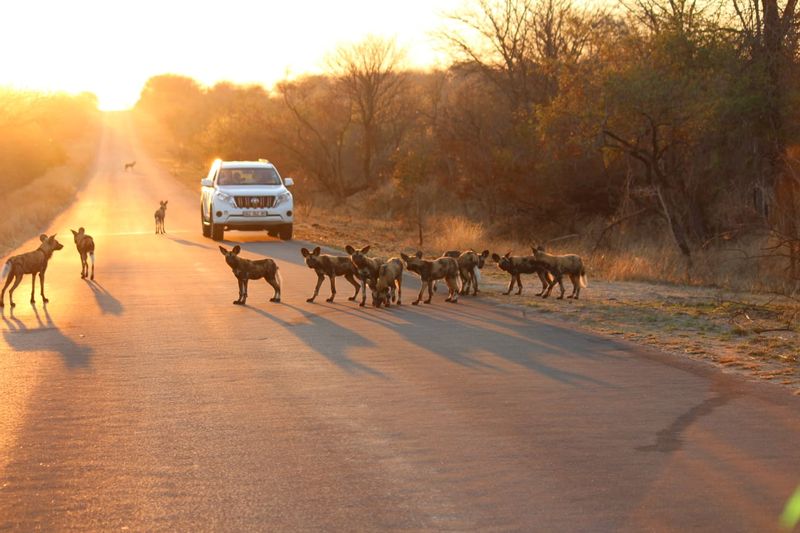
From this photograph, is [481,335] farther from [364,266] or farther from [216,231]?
[216,231]

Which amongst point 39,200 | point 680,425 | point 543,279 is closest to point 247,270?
point 543,279

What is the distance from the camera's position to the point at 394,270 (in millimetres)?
15539

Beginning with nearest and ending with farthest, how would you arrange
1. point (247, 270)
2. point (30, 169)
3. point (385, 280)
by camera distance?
point (385, 280), point (247, 270), point (30, 169)

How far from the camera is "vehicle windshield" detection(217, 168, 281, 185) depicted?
101ft

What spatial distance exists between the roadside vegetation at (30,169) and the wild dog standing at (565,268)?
2043cm

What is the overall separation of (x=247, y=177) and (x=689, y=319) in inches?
737

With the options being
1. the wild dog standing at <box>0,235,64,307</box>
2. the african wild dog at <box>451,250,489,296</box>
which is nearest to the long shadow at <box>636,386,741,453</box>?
the african wild dog at <box>451,250,489,296</box>

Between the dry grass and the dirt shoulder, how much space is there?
1457cm

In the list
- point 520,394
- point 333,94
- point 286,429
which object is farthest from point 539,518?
point 333,94

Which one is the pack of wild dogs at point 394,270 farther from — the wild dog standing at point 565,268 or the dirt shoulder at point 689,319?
the dirt shoulder at point 689,319

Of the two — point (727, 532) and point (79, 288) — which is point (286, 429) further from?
point (79, 288)

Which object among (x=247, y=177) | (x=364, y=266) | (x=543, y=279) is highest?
(x=247, y=177)

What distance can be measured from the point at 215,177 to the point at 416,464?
81.8ft

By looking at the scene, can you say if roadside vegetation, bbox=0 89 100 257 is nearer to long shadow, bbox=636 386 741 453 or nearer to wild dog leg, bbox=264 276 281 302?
wild dog leg, bbox=264 276 281 302
